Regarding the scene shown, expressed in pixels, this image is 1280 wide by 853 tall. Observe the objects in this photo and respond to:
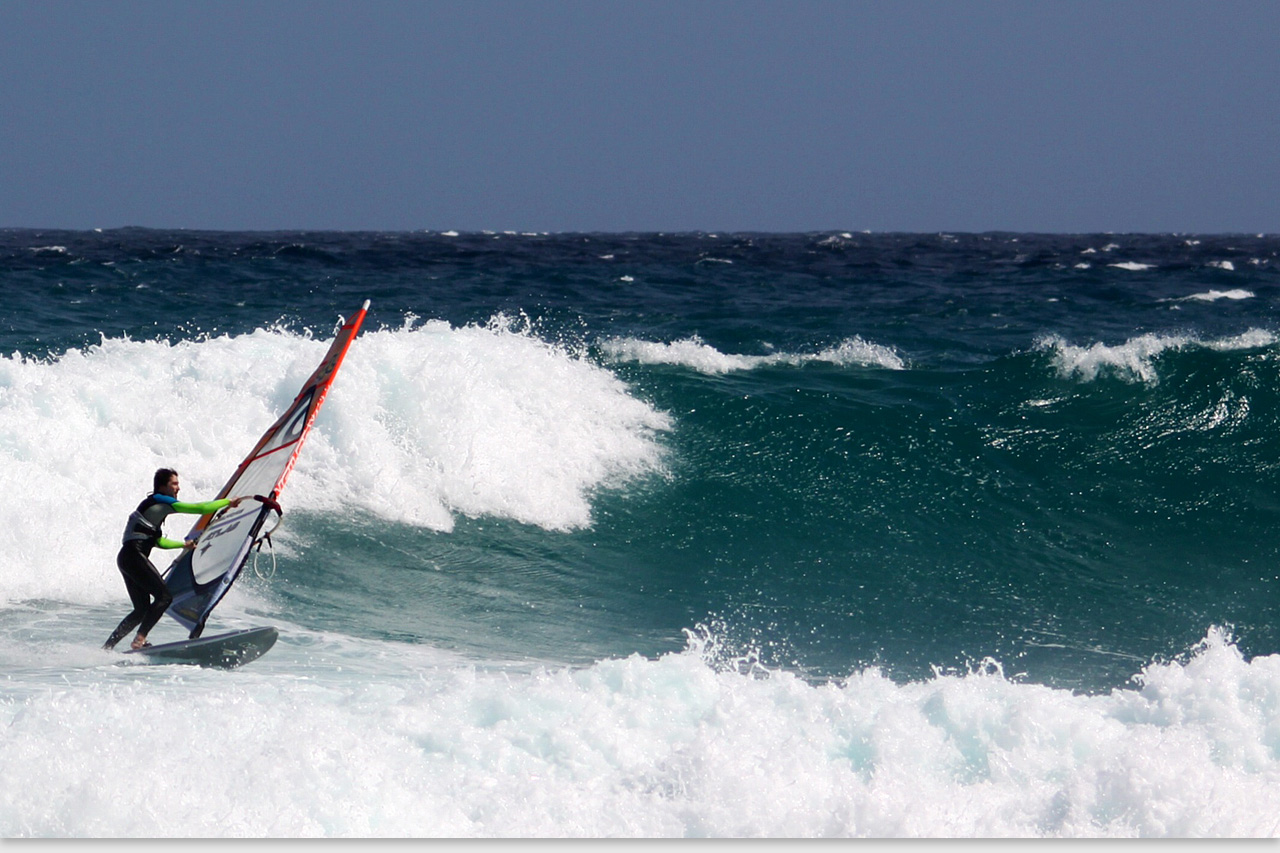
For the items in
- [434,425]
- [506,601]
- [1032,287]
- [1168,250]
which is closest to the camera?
[506,601]

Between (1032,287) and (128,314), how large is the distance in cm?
1779

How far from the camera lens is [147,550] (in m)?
5.90

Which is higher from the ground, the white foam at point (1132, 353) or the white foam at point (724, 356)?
the white foam at point (1132, 353)

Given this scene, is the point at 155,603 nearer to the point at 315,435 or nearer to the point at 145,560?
the point at 145,560

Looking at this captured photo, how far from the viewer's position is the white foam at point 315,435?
332 inches

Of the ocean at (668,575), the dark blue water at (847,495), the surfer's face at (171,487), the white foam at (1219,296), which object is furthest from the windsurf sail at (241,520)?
the white foam at (1219,296)

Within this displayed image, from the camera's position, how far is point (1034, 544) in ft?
32.0

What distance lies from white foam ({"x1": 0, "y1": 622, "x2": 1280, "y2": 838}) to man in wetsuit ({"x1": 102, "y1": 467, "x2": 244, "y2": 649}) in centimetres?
45

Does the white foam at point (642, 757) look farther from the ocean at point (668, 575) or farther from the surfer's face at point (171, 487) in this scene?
the surfer's face at point (171, 487)

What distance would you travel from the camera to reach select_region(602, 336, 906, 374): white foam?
14.7 meters

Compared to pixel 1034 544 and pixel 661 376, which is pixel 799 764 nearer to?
pixel 1034 544

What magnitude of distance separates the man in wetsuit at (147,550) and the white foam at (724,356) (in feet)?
30.1

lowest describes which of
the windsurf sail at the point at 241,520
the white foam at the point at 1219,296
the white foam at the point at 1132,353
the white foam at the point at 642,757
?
the white foam at the point at 642,757

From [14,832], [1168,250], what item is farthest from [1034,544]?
[1168,250]
